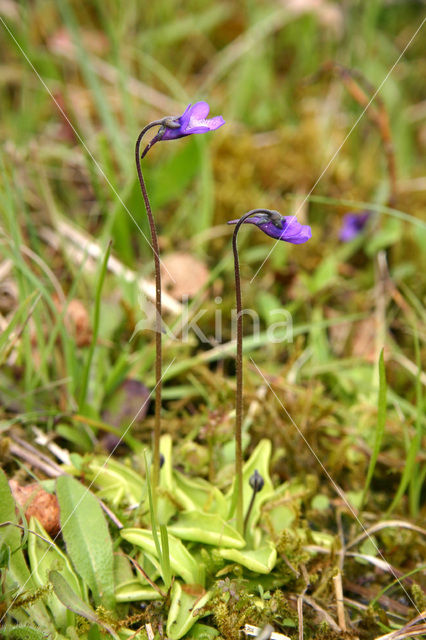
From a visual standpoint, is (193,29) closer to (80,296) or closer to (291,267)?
(291,267)

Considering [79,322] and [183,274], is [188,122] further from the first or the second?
[183,274]

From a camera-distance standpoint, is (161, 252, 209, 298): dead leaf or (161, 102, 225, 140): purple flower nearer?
(161, 102, 225, 140): purple flower

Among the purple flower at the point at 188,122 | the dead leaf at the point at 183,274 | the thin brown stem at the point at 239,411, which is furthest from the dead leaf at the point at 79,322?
the purple flower at the point at 188,122

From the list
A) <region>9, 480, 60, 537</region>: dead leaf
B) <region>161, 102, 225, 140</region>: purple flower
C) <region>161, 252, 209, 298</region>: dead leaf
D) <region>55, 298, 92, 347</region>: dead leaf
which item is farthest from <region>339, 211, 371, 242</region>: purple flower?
<region>9, 480, 60, 537</region>: dead leaf

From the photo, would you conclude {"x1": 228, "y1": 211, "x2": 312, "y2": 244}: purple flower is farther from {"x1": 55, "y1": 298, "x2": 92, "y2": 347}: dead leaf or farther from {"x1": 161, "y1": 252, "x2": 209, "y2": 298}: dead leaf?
{"x1": 161, "y1": 252, "x2": 209, "y2": 298}: dead leaf

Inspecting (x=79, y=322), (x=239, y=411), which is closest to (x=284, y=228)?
(x=239, y=411)
